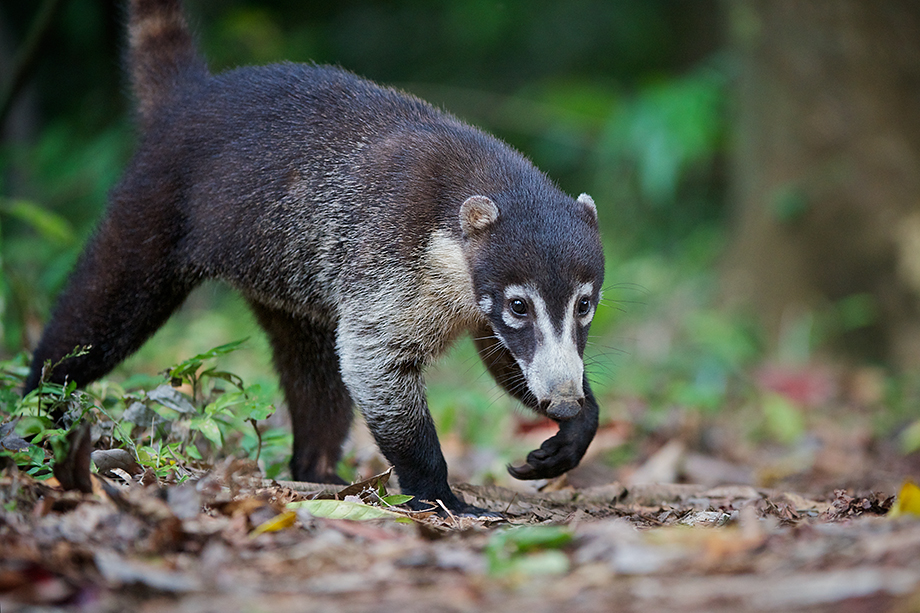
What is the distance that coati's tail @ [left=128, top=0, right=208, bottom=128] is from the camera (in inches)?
A: 207

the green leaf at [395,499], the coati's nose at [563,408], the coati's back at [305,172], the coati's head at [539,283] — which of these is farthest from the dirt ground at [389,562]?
the coati's back at [305,172]

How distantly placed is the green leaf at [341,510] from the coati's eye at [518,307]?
118 centimetres

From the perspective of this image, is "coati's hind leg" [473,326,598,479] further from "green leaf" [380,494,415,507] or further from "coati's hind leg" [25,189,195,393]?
"coati's hind leg" [25,189,195,393]

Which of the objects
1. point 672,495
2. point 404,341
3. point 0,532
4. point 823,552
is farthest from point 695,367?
point 0,532

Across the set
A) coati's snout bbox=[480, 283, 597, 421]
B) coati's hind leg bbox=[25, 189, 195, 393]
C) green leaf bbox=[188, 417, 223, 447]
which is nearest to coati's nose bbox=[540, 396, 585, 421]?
coati's snout bbox=[480, 283, 597, 421]

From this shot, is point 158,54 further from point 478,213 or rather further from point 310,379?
point 478,213

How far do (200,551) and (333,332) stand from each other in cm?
256

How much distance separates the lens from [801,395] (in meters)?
7.98

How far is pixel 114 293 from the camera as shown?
4953 mm

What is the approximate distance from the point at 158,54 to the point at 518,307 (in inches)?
105

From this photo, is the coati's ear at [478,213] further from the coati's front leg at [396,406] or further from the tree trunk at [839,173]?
the tree trunk at [839,173]

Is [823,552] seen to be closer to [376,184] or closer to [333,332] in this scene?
[376,184]

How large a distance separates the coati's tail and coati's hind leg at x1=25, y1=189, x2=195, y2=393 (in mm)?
652

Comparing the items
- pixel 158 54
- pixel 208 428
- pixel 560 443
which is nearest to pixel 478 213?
pixel 560 443
